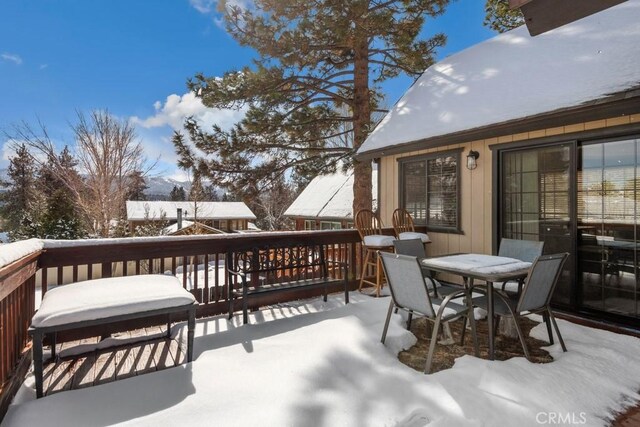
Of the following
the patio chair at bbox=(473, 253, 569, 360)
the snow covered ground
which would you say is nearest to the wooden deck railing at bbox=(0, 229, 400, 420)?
the snow covered ground

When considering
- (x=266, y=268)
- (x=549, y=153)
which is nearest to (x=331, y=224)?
(x=266, y=268)

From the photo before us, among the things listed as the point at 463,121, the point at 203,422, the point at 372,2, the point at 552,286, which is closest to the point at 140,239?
the point at 203,422

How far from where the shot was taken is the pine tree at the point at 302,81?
684cm

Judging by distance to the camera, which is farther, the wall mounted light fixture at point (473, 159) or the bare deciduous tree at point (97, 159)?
the bare deciduous tree at point (97, 159)

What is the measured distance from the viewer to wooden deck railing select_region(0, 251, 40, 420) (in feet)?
6.31

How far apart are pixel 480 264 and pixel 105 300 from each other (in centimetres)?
292

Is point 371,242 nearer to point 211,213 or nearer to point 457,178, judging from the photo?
point 457,178

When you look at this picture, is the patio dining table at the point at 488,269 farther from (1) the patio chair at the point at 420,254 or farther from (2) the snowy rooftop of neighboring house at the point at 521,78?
(2) the snowy rooftop of neighboring house at the point at 521,78

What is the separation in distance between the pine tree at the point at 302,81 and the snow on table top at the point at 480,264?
471cm

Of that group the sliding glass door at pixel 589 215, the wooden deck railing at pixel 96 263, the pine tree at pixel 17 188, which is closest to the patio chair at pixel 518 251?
the sliding glass door at pixel 589 215

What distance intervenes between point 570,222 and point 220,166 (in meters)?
7.25

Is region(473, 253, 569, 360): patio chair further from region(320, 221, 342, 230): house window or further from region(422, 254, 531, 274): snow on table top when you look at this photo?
region(320, 221, 342, 230): house window

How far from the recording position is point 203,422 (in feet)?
6.00

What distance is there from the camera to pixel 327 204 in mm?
13789
